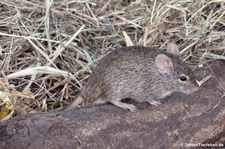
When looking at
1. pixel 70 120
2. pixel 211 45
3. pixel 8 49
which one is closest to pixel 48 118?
pixel 70 120

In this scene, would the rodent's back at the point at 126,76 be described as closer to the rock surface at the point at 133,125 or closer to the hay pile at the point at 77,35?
the rock surface at the point at 133,125

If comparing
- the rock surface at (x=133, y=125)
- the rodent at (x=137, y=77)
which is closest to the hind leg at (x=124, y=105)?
the rock surface at (x=133, y=125)

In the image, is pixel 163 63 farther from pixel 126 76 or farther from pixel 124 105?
pixel 124 105

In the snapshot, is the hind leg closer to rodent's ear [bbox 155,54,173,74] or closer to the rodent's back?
the rodent's back

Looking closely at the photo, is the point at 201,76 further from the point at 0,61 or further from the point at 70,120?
the point at 0,61

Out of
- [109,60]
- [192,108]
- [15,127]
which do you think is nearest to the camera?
[15,127]

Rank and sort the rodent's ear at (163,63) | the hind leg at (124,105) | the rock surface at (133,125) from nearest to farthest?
the rock surface at (133,125)
the hind leg at (124,105)
the rodent's ear at (163,63)

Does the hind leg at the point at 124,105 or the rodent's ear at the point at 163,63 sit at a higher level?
the rodent's ear at the point at 163,63
